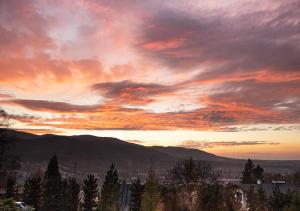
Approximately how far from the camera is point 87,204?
79.2 m

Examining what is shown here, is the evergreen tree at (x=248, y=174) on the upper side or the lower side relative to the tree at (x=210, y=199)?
upper

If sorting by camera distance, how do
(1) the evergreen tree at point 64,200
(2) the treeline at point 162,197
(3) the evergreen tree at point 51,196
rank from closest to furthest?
(2) the treeline at point 162,197 < (3) the evergreen tree at point 51,196 < (1) the evergreen tree at point 64,200

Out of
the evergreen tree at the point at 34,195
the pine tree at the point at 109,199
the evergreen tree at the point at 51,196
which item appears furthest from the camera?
the evergreen tree at the point at 51,196

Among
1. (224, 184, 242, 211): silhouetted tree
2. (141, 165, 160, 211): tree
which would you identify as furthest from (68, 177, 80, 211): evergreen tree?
(224, 184, 242, 211): silhouetted tree

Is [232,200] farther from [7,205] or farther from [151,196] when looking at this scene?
[7,205]

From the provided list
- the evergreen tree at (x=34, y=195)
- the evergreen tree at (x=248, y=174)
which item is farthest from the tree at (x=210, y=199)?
the evergreen tree at (x=248, y=174)

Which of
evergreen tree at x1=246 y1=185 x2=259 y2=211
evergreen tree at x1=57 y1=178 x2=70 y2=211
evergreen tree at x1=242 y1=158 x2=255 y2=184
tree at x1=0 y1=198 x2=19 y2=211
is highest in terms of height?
evergreen tree at x1=242 y1=158 x2=255 y2=184

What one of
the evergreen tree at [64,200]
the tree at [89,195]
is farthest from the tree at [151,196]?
the tree at [89,195]

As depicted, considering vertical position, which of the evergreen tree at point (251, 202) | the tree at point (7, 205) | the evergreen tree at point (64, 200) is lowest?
the evergreen tree at point (64, 200)

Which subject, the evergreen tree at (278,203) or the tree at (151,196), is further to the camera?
the evergreen tree at (278,203)

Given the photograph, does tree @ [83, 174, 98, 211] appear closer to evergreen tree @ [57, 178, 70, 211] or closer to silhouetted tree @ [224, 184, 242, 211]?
evergreen tree @ [57, 178, 70, 211]

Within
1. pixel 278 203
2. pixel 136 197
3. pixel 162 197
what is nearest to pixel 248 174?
pixel 136 197

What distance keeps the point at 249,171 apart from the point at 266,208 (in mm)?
85826

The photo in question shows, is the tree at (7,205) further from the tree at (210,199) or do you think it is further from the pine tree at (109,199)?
the pine tree at (109,199)
